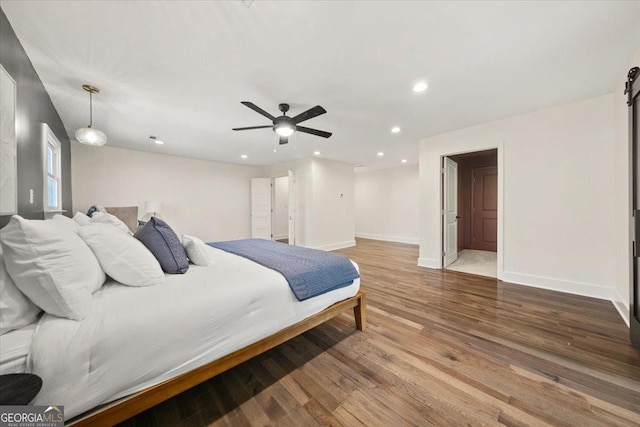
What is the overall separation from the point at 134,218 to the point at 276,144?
3.32m

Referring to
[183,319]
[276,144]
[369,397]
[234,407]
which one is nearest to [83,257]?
[183,319]

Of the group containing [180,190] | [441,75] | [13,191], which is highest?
[441,75]

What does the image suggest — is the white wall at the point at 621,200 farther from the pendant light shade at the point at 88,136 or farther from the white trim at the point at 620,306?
the pendant light shade at the point at 88,136

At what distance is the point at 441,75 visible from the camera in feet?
7.20

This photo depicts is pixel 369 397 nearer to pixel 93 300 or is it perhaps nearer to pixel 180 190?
pixel 93 300

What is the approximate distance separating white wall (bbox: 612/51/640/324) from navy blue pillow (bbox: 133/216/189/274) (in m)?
4.15

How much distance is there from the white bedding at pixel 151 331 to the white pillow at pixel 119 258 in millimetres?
76

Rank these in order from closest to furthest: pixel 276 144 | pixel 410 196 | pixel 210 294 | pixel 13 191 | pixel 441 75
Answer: pixel 210 294 → pixel 13 191 → pixel 441 75 → pixel 276 144 → pixel 410 196

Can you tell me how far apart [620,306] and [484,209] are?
3513 mm

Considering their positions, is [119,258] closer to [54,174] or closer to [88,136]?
[88,136]

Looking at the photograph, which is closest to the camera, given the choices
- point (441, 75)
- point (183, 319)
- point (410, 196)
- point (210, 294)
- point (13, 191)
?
point (183, 319)

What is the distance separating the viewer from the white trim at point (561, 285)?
2738mm

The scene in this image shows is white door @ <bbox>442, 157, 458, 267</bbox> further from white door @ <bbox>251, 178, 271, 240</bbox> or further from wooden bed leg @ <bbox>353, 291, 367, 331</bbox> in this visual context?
white door @ <bbox>251, 178, 271, 240</bbox>

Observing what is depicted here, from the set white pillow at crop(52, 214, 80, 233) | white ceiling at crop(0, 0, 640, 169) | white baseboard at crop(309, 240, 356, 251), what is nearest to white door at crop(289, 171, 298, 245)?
white baseboard at crop(309, 240, 356, 251)
